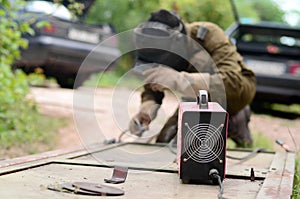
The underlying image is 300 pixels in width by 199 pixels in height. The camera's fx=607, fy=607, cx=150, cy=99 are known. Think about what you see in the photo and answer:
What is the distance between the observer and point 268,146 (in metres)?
5.93

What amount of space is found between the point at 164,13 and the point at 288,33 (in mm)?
5339

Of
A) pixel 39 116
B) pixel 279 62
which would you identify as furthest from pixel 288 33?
→ pixel 39 116

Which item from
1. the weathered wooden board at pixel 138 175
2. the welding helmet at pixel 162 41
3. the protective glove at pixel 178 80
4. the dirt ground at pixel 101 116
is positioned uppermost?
the welding helmet at pixel 162 41

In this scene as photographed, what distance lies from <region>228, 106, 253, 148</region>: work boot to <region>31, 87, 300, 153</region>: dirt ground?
1.24 ft

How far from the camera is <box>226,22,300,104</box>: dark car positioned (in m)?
8.42

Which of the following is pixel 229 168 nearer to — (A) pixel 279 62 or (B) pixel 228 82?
(B) pixel 228 82

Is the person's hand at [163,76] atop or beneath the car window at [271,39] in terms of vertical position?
atop

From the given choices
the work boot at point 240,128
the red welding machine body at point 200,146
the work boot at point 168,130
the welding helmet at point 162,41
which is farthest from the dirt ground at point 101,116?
the red welding machine body at point 200,146

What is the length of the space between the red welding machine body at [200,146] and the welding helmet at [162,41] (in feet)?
3.99

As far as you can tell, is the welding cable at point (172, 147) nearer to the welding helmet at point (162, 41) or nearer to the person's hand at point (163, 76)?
the person's hand at point (163, 76)

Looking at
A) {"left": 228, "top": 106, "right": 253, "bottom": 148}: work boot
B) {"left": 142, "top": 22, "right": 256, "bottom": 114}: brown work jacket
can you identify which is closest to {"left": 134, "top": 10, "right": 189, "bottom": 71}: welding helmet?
{"left": 142, "top": 22, "right": 256, "bottom": 114}: brown work jacket

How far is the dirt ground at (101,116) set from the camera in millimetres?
4145

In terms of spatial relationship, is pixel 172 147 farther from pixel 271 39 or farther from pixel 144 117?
pixel 271 39

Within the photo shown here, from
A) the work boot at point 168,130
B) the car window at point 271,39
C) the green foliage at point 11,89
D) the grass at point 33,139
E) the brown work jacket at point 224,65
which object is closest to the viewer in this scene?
the brown work jacket at point 224,65
